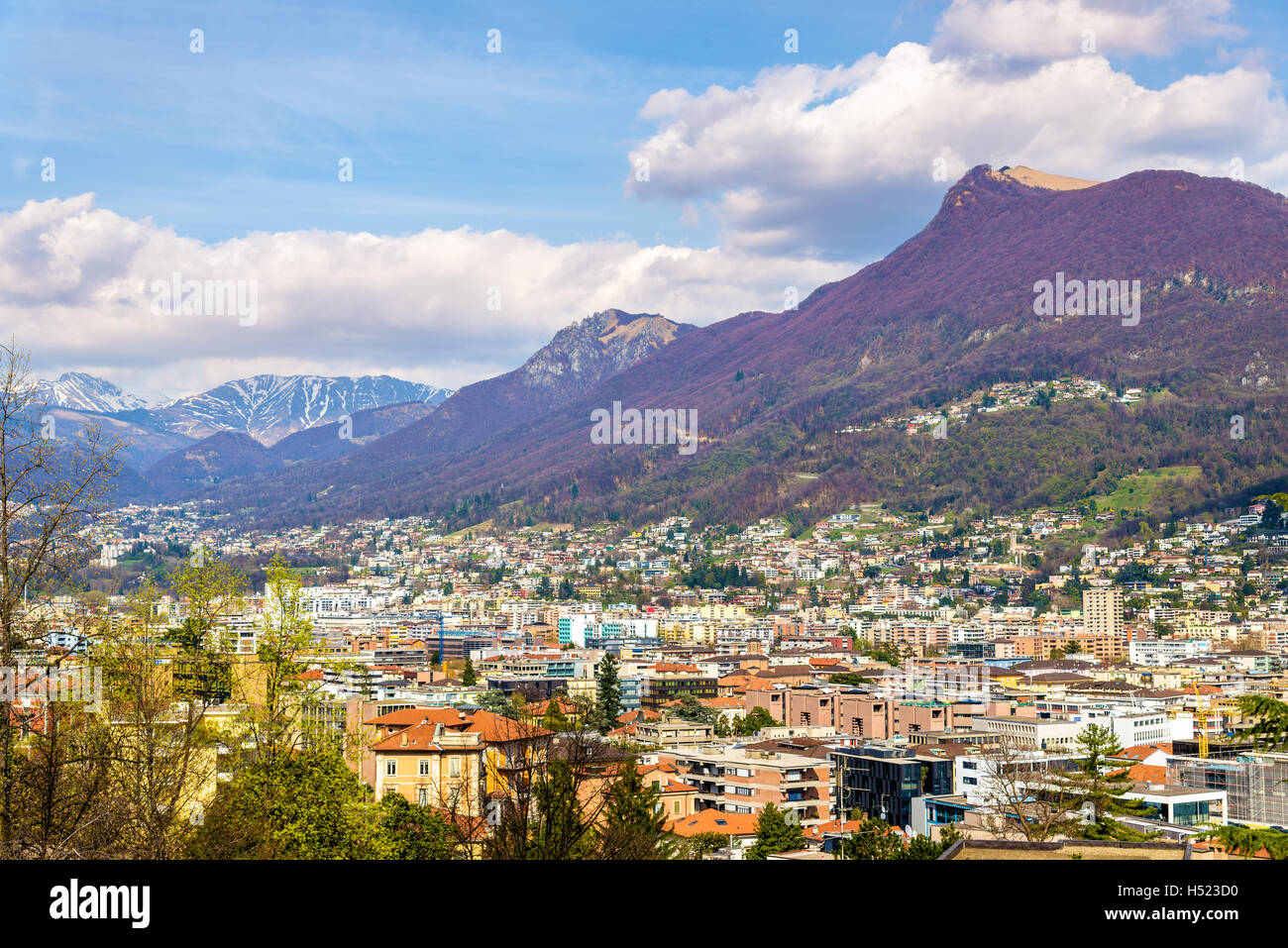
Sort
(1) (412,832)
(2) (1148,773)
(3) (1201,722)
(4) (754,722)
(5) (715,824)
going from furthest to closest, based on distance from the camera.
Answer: (3) (1201,722) → (4) (754,722) → (2) (1148,773) → (5) (715,824) → (1) (412,832)

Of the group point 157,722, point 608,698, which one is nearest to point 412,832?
point 157,722

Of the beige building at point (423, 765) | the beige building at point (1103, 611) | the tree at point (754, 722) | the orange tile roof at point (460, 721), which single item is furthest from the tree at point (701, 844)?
the beige building at point (1103, 611)

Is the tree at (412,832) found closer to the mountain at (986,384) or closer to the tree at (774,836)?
the tree at (774,836)

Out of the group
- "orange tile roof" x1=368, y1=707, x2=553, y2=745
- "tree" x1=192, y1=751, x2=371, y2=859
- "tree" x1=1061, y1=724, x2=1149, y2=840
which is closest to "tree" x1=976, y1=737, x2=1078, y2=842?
"tree" x1=1061, y1=724, x2=1149, y2=840

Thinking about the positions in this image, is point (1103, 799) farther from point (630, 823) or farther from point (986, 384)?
point (986, 384)
